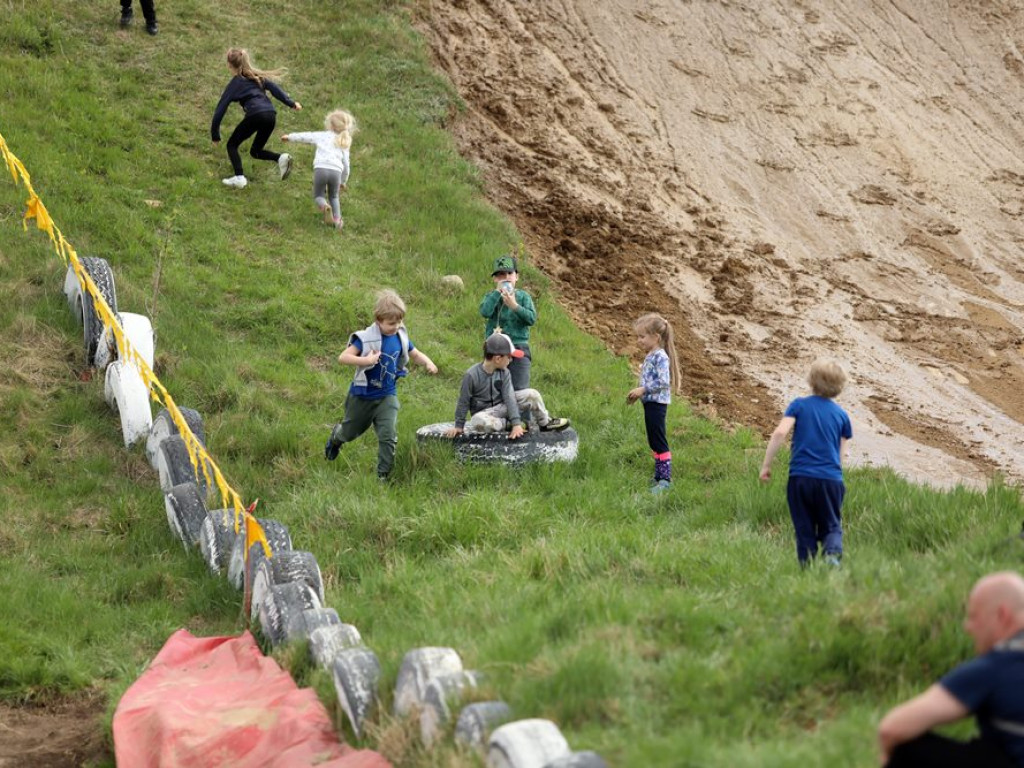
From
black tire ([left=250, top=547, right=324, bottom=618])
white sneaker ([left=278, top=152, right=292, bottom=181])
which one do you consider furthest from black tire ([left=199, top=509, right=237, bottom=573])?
white sneaker ([left=278, top=152, right=292, bottom=181])

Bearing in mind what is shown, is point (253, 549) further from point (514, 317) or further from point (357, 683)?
point (514, 317)

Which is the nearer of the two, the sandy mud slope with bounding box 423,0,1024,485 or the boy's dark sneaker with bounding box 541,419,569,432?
the boy's dark sneaker with bounding box 541,419,569,432

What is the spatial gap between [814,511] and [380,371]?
364cm

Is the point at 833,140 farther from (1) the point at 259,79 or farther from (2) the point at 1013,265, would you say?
(1) the point at 259,79

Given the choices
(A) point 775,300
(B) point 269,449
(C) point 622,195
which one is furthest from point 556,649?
(C) point 622,195

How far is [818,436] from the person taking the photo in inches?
284

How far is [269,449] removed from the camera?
1041 cm

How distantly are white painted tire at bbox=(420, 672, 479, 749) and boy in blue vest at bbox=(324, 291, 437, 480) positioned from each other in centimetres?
397

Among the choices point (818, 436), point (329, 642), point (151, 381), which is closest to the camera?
point (329, 642)

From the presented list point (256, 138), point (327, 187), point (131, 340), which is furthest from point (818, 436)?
point (256, 138)

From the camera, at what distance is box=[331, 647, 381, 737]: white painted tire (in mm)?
5652

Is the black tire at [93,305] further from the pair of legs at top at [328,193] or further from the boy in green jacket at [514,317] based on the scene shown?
the boy in green jacket at [514,317]

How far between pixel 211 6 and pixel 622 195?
770 cm

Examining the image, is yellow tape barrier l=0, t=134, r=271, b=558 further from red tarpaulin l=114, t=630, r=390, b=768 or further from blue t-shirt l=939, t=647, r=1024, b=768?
blue t-shirt l=939, t=647, r=1024, b=768
